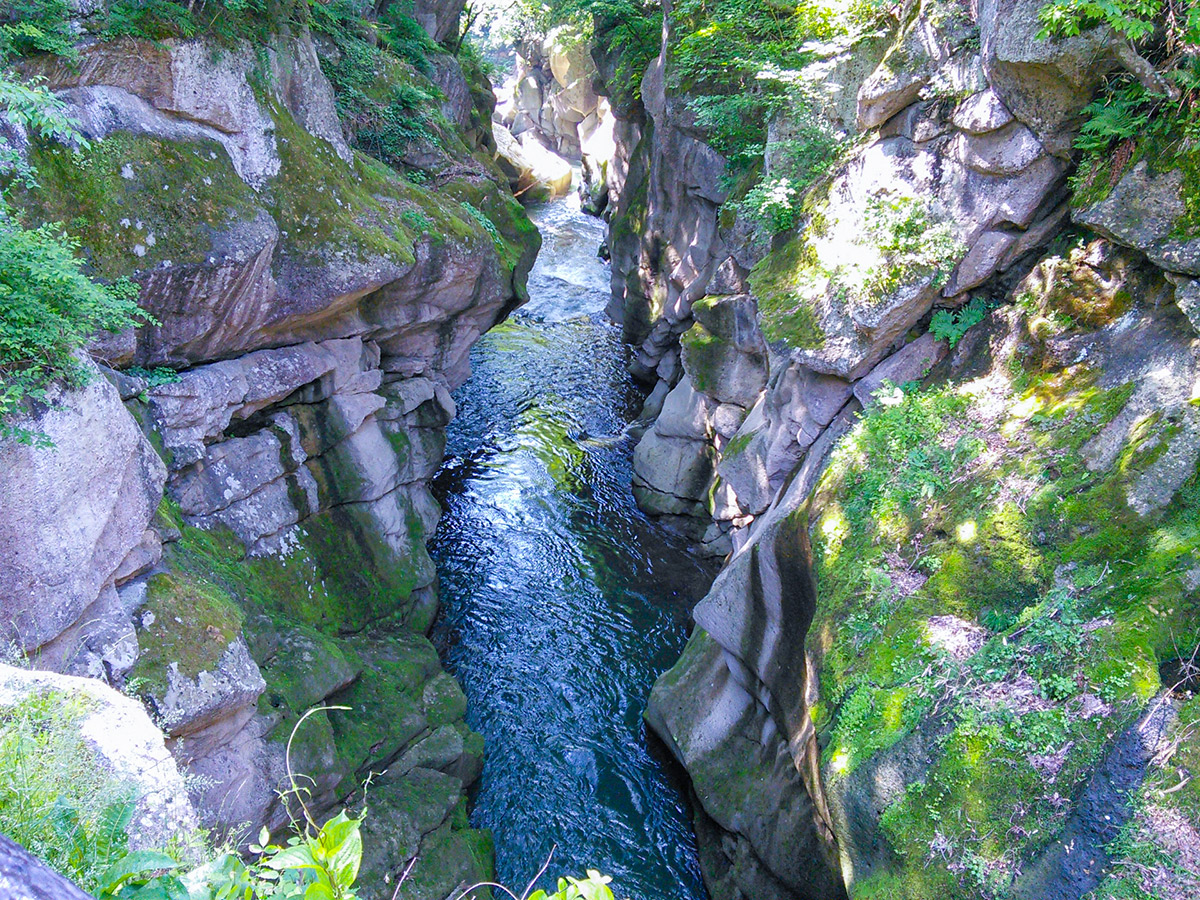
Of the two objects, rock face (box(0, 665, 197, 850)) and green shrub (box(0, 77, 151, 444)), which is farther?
green shrub (box(0, 77, 151, 444))

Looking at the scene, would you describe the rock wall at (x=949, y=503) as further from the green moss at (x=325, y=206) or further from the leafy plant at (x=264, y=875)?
the green moss at (x=325, y=206)

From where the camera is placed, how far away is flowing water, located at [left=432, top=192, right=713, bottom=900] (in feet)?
32.4

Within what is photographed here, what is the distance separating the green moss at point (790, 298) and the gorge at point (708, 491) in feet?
0.25

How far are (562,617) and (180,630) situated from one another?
7315mm

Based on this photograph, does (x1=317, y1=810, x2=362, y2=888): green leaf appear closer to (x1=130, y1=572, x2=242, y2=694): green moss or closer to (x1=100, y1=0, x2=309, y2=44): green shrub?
(x1=130, y1=572, x2=242, y2=694): green moss

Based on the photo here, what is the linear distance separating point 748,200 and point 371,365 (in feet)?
23.0

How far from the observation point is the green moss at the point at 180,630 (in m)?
6.75

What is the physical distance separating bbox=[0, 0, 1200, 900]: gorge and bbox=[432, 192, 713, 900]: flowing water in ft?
0.29

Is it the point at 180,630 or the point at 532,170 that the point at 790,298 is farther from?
the point at 532,170

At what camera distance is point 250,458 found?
10078 mm

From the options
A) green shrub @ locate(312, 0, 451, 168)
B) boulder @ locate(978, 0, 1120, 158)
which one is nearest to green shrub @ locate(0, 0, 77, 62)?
green shrub @ locate(312, 0, 451, 168)

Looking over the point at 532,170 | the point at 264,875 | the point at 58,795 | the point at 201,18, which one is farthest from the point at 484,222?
the point at 532,170

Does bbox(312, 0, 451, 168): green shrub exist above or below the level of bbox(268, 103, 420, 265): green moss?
above

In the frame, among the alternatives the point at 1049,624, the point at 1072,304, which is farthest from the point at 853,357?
the point at 1049,624
